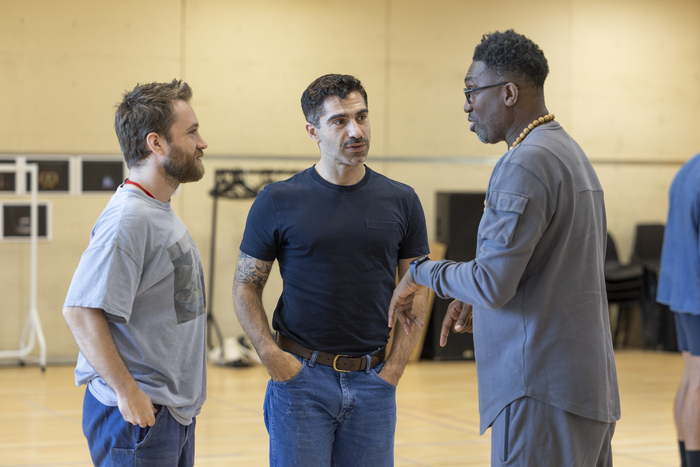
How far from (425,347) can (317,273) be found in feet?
18.6

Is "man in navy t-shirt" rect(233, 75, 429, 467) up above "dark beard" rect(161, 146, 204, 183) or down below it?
below

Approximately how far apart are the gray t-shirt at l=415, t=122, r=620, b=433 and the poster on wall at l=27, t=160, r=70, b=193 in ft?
21.0

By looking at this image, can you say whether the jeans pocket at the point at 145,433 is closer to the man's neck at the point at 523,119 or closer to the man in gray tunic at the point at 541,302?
the man in gray tunic at the point at 541,302

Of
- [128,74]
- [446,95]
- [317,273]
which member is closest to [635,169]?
[446,95]

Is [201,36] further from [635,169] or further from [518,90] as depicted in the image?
[518,90]

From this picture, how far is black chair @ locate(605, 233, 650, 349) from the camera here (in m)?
8.12

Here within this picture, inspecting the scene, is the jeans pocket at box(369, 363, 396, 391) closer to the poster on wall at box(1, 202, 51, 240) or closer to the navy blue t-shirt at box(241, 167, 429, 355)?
the navy blue t-shirt at box(241, 167, 429, 355)

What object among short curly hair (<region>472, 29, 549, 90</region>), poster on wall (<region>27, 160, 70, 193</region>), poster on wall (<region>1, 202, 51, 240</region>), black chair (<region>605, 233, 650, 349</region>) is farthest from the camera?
black chair (<region>605, 233, 650, 349</region>)

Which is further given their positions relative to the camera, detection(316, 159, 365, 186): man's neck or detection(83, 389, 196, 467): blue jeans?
detection(316, 159, 365, 186): man's neck

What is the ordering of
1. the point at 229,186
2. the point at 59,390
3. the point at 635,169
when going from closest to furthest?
the point at 59,390 < the point at 229,186 < the point at 635,169

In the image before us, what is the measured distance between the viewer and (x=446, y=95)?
27.0 feet

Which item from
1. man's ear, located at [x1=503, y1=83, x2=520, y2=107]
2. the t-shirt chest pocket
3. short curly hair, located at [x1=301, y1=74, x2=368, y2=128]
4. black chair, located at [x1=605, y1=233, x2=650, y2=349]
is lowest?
black chair, located at [x1=605, y1=233, x2=650, y2=349]

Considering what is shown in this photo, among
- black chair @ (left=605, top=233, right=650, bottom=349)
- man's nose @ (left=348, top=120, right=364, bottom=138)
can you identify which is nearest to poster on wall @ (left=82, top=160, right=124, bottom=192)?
black chair @ (left=605, top=233, right=650, bottom=349)

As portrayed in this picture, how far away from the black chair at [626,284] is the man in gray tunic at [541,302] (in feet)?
21.8
